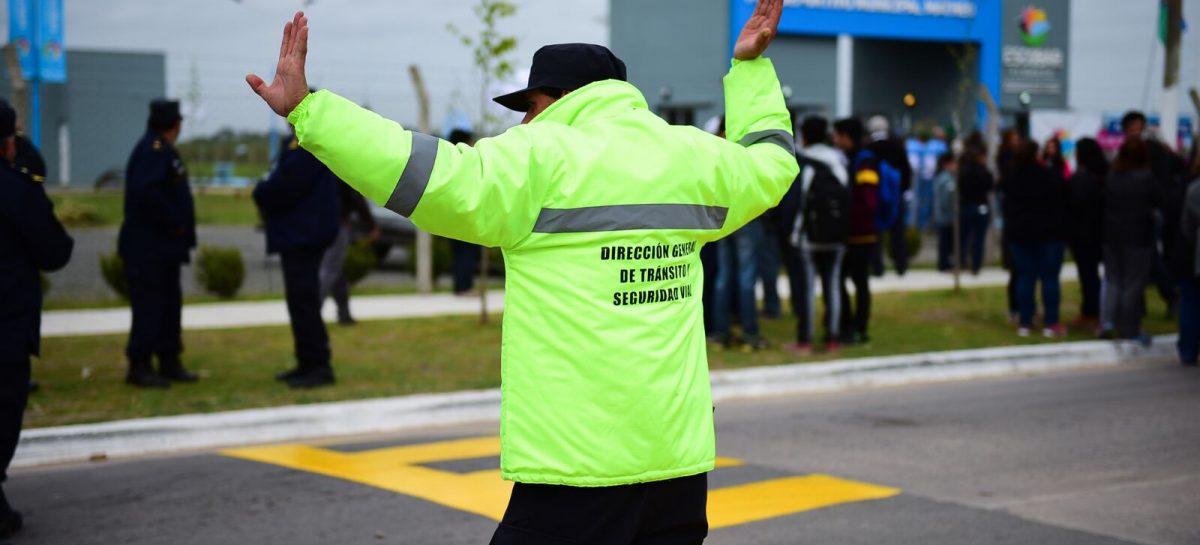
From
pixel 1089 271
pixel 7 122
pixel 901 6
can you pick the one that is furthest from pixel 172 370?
pixel 901 6

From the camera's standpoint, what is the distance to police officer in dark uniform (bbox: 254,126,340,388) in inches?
363

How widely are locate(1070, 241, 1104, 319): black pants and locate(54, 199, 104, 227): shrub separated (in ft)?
63.3

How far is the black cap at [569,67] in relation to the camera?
134 inches

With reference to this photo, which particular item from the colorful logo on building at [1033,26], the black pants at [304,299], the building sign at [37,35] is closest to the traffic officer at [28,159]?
the black pants at [304,299]

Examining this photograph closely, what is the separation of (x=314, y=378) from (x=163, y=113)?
83.7 inches

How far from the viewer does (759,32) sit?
3754mm

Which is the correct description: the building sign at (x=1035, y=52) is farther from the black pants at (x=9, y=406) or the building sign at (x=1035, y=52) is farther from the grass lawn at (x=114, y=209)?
the black pants at (x=9, y=406)

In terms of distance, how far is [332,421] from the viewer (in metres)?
8.67

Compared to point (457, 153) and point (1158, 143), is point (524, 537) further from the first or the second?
point (1158, 143)

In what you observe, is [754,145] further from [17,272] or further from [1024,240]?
[1024,240]

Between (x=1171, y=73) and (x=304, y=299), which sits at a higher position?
(x=1171, y=73)

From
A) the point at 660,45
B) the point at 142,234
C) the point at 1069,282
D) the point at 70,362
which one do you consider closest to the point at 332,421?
the point at 142,234

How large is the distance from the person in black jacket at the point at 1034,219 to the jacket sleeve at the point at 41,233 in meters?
8.94

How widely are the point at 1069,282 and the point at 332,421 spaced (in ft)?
40.8
